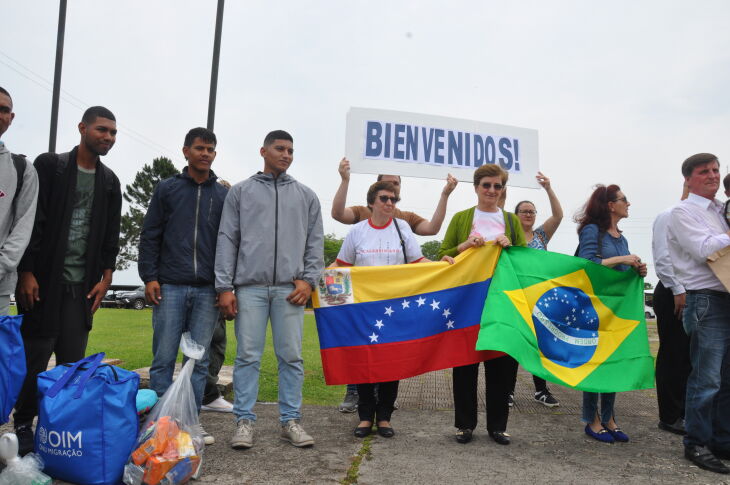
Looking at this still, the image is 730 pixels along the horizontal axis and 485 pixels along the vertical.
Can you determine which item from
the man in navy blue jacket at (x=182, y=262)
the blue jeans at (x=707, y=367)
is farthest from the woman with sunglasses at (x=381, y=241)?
the blue jeans at (x=707, y=367)

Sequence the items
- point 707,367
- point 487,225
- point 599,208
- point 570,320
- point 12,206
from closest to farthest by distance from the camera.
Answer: point 12,206 < point 707,367 < point 570,320 < point 487,225 < point 599,208

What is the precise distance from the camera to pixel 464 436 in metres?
4.21

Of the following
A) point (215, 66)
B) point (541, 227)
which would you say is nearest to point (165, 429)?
point (541, 227)

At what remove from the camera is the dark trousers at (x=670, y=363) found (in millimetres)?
4938

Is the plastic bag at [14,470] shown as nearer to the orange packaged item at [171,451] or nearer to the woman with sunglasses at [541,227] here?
the orange packaged item at [171,451]

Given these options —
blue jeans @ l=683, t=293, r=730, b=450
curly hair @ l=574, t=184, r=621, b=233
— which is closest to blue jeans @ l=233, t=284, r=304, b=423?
curly hair @ l=574, t=184, r=621, b=233

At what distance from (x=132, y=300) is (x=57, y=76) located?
94.6ft

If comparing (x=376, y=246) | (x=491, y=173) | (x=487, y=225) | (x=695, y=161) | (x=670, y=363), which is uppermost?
(x=695, y=161)

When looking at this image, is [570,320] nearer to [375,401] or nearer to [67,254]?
[375,401]

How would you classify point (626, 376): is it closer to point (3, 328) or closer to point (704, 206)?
point (704, 206)

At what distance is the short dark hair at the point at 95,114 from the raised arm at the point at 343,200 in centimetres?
199

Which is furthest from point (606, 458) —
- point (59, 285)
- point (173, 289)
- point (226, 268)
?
point (59, 285)

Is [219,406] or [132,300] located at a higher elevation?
[219,406]

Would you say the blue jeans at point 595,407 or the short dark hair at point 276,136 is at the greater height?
the short dark hair at point 276,136
